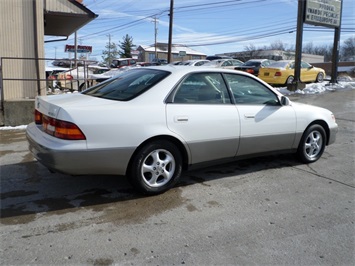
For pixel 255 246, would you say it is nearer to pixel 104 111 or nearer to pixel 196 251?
pixel 196 251

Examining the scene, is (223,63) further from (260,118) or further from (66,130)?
(66,130)

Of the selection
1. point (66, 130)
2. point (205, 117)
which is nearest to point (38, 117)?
point (66, 130)

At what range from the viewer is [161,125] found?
398 centimetres

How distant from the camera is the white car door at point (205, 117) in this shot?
13.6 feet

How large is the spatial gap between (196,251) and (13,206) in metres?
2.13

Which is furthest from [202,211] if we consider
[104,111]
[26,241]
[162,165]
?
[26,241]

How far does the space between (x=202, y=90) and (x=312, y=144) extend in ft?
7.25

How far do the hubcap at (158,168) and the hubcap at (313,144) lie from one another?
2435 mm

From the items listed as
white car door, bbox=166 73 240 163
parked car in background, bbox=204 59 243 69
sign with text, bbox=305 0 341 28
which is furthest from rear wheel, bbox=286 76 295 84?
white car door, bbox=166 73 240 163

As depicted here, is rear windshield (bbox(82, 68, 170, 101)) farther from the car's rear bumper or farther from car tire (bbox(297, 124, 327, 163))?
car tire (bbox(297, 124, 327, 163))

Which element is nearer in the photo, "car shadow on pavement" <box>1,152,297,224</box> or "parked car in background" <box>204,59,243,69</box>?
"car shadow on pavement" <box>1,152,297,224</box>

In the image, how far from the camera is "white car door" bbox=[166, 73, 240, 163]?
13.6ft

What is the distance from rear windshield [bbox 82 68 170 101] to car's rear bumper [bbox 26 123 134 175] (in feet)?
2.31

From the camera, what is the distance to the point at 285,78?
57.3 ft
